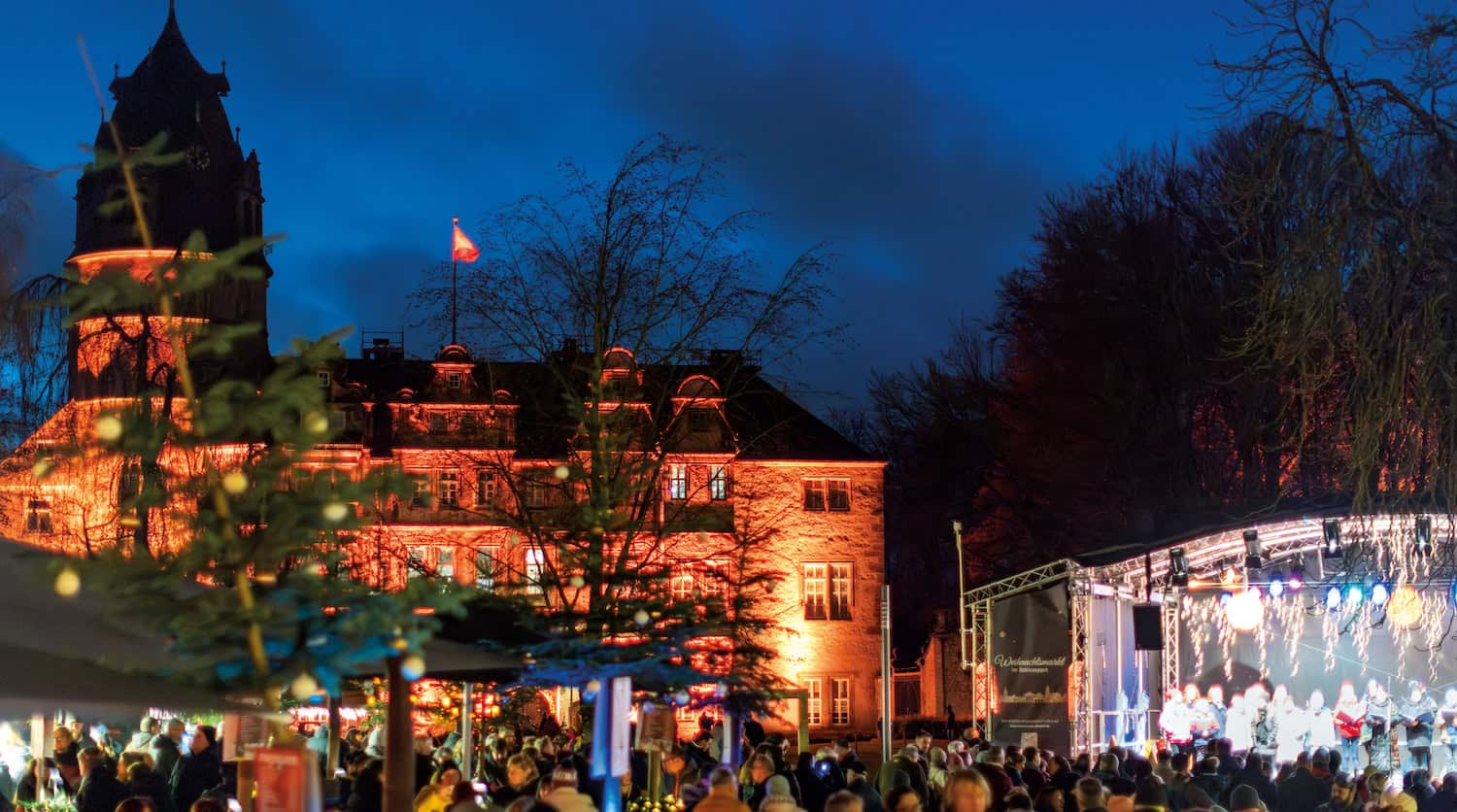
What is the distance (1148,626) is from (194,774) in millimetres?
15954

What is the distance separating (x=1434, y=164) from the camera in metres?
9.80

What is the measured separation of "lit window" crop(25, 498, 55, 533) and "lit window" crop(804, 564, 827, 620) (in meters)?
22.0

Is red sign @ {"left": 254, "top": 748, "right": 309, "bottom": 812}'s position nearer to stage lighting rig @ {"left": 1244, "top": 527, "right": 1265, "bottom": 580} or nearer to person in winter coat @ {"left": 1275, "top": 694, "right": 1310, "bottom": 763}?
stage lighting rig @ {"left": 1244, "top": 527, "right": 1265, "bottom": 580}

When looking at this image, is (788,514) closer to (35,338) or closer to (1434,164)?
(35,338)

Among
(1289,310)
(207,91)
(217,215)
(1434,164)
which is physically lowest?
(1289,310)

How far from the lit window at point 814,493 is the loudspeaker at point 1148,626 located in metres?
24.3

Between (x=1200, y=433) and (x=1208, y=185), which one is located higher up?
(x=1208, y=185)

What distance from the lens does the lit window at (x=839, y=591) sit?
160 ft

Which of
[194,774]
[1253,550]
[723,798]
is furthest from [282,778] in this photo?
[1253,550]

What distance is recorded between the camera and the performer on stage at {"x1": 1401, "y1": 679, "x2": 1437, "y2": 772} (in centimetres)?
2245

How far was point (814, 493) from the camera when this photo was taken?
49.6m

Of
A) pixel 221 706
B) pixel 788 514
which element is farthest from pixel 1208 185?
pixel 221 706

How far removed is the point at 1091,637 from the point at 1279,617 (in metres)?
7.30

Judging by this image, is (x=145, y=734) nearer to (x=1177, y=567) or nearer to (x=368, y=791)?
(x=368, y=791)
